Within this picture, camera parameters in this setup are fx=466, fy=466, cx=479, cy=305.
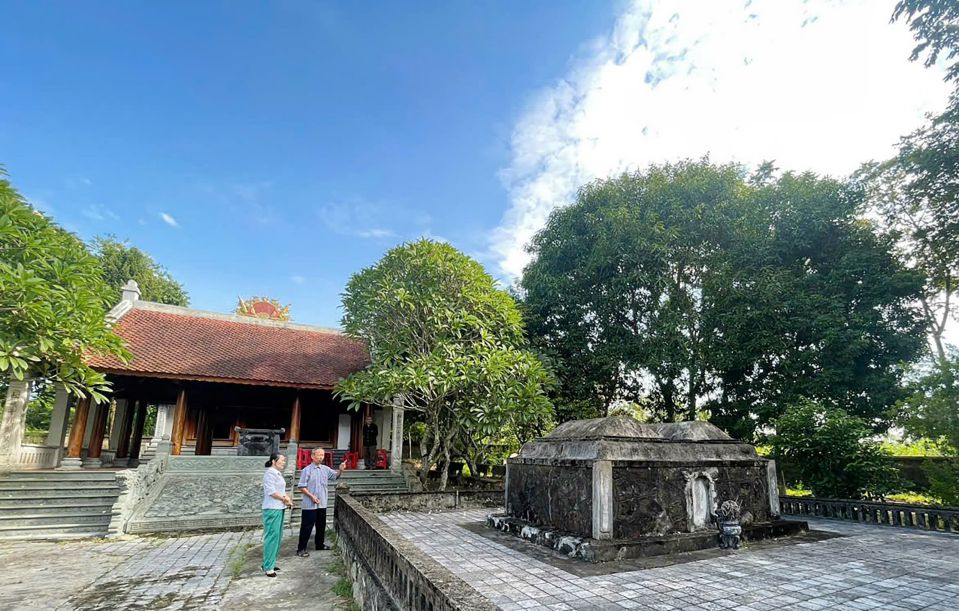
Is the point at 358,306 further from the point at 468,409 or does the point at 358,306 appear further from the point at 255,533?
the point at 255,533

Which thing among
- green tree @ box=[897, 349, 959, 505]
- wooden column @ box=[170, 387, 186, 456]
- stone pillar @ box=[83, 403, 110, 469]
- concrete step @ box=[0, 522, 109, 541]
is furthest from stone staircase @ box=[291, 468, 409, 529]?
green tree @ box=[897, 349, 959, 505]

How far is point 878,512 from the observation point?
8.77 m

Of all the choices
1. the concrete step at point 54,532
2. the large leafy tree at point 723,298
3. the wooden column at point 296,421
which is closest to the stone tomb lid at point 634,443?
the large leafy tree at point 723,298

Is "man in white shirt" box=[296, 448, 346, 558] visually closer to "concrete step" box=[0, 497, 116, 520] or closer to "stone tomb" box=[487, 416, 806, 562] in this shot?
"stone tomb" box=[487, 416, 806, 562]

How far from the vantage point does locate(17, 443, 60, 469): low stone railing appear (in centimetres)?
1200

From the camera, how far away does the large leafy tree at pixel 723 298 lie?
1259 centimetres

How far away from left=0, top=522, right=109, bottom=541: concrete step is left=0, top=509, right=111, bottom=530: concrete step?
6 centimetres

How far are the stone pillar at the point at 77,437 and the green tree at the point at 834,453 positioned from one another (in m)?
17.6

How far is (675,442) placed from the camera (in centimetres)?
721

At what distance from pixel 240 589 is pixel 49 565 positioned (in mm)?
3556

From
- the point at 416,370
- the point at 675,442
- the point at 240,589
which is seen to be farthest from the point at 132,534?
the point at 675,442

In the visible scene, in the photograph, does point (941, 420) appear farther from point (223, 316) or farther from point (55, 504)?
point (223, 316)

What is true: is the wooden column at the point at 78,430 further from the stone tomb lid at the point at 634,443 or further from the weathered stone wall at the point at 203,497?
the stone tomb lid at the point at 634,443

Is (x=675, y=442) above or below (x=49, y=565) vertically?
above
